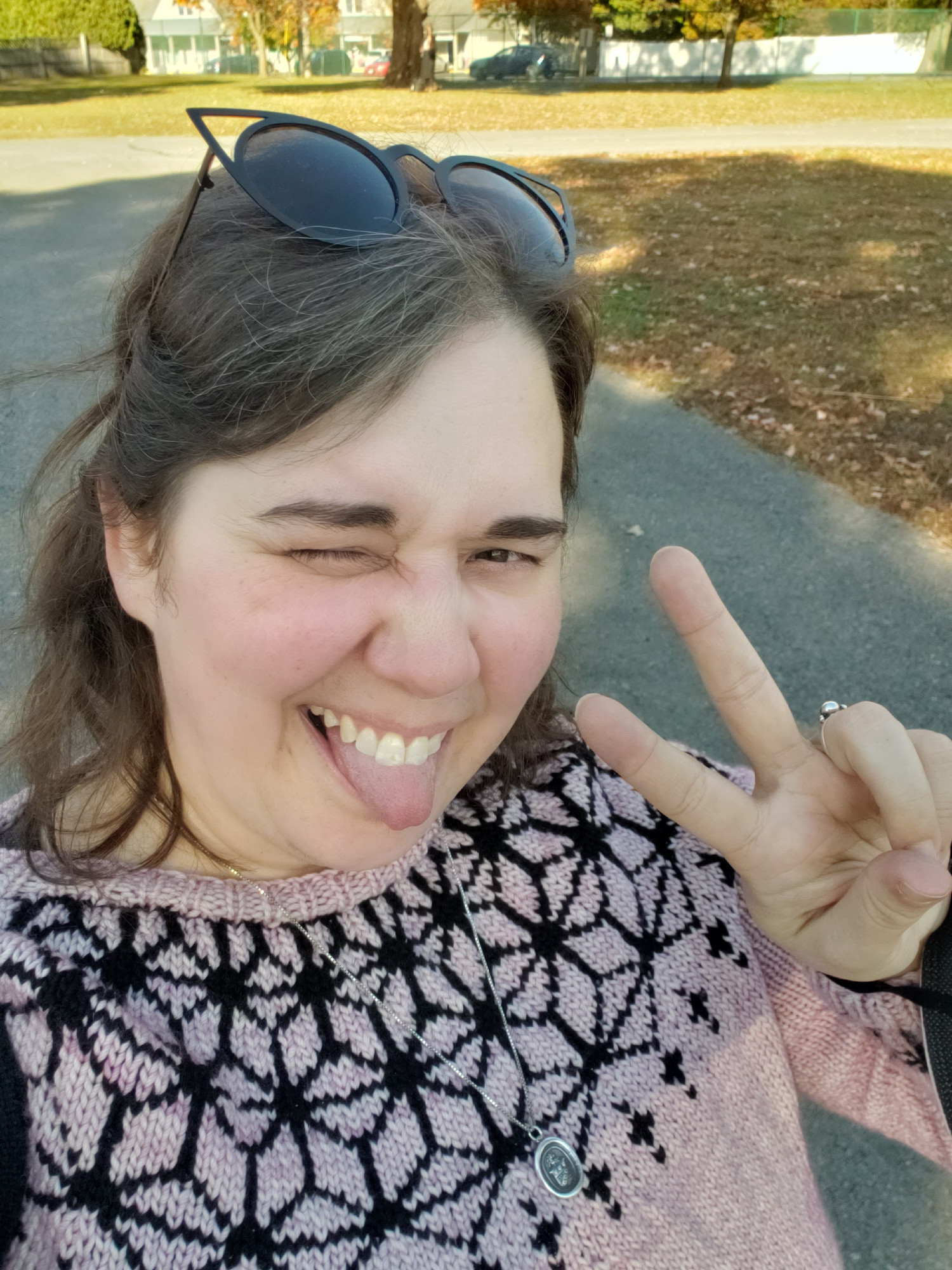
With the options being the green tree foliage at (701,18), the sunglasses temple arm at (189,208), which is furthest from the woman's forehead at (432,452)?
the green tree foliage at (701,18)

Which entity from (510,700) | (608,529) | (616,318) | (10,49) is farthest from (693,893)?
(10,49)

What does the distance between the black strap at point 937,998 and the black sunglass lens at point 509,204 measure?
3.71 feet

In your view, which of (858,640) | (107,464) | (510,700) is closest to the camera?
(510,700)

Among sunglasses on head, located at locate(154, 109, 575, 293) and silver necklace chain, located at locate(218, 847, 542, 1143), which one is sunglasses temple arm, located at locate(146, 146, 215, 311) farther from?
silver necklace chain, located at locate(218, 847, 542, 1143)

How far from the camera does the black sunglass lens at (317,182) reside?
1.21 meters

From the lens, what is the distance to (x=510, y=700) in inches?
51.0

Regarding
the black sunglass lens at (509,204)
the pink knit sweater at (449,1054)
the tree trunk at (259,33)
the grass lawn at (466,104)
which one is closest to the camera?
the pink knit sweater at (449,1054)

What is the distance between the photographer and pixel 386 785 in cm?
123

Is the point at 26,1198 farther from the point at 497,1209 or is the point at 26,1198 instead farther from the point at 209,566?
the point at 209,566

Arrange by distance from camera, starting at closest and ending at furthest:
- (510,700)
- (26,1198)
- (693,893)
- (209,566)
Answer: (26,1198), (209,566), (510,700), (693,893)

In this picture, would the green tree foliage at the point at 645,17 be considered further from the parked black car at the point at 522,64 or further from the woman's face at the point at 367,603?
the woman's face at the point at 367,603

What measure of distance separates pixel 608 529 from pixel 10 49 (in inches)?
1378

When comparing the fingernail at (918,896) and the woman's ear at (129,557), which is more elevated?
the woman's ear at (129,557)

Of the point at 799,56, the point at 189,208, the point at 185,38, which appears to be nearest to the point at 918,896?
the point at 189,208
